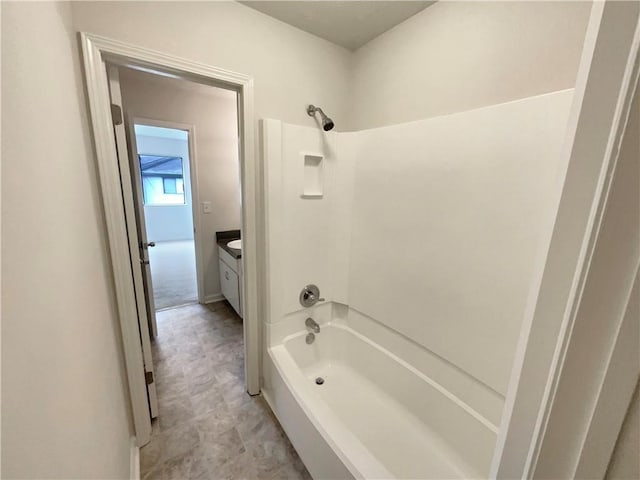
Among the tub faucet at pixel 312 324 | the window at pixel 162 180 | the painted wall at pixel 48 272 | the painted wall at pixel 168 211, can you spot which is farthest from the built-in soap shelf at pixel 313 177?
the window at pixel 162 180

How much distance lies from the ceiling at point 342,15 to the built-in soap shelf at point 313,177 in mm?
777

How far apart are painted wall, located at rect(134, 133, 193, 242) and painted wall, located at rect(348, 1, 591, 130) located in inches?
216

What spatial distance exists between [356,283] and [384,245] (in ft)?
1.29

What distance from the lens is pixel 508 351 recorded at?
3.83 feet

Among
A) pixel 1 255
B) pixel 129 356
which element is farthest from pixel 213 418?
pixel 1 255

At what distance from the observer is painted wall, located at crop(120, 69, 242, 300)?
8.37 feet

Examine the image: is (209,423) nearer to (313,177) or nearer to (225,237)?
(313,177)

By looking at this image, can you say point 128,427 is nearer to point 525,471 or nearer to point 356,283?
point 356,283

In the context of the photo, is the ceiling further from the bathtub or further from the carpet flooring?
the carpet flooring

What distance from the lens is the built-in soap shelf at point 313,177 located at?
5.79 ft

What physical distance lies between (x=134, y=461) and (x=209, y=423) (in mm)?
399

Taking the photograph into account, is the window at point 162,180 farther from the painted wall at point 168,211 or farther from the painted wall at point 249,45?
the painted wall at point 249,45

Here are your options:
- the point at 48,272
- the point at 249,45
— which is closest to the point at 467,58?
the point at 249,45

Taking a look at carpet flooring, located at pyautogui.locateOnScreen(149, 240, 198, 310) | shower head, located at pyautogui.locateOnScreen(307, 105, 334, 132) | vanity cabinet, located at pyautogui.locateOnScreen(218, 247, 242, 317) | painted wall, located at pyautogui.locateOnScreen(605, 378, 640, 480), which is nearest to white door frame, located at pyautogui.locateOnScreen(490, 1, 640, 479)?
painted wall, located at pyautogui.locateOnScreen(605, 378, 640, 480)
